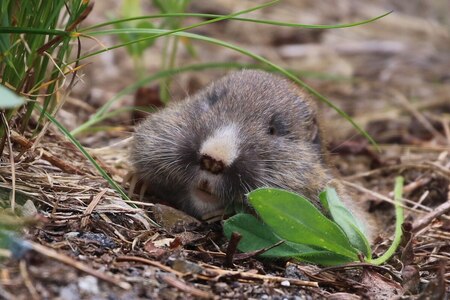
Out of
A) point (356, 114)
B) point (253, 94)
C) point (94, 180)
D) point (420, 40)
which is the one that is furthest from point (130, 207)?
point (420, 40)

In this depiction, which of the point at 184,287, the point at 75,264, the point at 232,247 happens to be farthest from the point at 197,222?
the point at 75,264

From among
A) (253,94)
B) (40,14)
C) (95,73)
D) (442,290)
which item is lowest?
(95,73)

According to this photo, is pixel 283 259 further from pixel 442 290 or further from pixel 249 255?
pixel 442 290

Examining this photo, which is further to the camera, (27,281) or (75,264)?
(75,264)

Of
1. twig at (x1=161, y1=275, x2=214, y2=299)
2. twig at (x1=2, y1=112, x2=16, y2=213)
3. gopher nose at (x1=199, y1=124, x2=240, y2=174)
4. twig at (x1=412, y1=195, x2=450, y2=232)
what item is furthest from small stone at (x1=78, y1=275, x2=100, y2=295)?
twig at (x1=412, y1=195, x2=450, y2=232)

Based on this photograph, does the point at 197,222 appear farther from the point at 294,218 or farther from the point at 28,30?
the point at 28,30
